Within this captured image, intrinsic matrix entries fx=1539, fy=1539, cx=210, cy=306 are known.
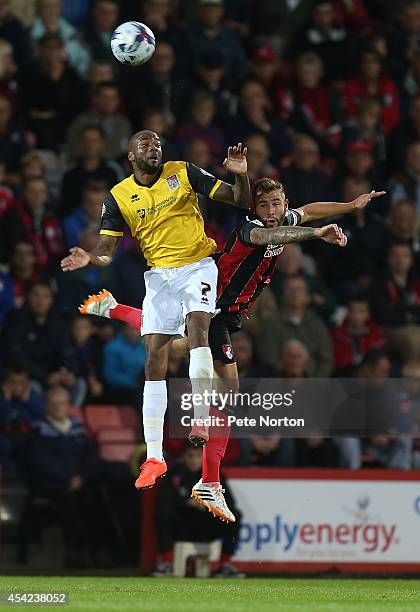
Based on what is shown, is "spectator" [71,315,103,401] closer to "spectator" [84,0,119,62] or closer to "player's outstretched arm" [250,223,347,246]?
"spectator" [84,0,119,62]

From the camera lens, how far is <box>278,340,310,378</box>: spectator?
16.8 meters

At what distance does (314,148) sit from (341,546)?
528 cm

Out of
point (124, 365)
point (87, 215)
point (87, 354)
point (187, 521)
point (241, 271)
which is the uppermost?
point (87, 215)

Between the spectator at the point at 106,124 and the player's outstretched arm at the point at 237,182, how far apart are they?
600cm

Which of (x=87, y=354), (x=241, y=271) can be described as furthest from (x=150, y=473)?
(x=87, y=354)

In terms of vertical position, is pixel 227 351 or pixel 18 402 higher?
pixel 227 351

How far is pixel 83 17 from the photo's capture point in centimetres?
1973

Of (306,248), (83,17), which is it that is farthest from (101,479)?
(83,17)

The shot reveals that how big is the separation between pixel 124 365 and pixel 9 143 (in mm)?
3136

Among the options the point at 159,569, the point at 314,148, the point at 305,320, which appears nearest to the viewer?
the point at 159,569

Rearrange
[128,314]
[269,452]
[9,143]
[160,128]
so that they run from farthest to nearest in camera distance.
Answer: [160,128] < [9,143] < [269,452] < [128,314]

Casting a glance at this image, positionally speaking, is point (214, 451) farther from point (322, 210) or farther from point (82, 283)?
point (82, 283)

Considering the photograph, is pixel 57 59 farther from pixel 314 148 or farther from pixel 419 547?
pixel 419 547

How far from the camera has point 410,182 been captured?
19641 millimetres
